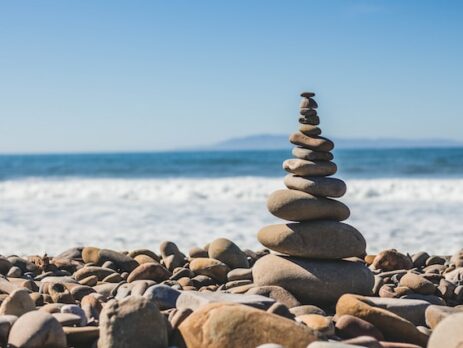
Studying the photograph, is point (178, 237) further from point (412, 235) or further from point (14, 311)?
point (14, 311)

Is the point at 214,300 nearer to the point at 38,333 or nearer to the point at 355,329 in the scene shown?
the point at 355,329

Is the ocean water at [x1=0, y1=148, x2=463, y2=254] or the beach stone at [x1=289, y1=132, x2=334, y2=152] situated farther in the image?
the ocean water at [x1=0, y1=148, x2=463, y2=254]

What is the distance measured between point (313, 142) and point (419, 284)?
1.50 meters

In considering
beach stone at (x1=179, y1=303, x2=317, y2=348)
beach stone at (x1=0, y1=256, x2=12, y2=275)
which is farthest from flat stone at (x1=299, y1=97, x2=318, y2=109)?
beach stone at (x1=0, y1=256, x2=12, y2=275)

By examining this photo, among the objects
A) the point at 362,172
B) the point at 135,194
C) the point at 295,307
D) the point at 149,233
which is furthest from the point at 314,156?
the point at 362,172

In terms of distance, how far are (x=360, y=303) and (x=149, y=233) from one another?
7077 mm

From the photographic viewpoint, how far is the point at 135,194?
20.3 meters

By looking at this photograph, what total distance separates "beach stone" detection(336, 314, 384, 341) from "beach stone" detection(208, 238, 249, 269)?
8.84ft

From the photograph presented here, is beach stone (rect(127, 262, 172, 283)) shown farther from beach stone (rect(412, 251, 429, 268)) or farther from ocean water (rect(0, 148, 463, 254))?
ocean water (rect(0, 148, 463, 254))

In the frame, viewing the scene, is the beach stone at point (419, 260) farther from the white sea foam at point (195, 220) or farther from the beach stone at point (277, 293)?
the beach stone at point (277, 293)

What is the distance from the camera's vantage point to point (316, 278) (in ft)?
16.4

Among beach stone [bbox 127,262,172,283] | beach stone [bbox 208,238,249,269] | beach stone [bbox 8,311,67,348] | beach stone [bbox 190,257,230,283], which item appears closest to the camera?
beach stone [bbox 8,311,67,348]

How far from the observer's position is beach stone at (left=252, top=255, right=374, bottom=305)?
501 centimetres

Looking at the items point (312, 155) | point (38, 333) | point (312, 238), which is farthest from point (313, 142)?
point (38, 333)
